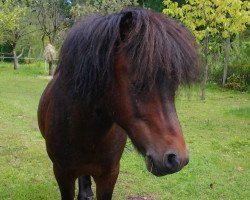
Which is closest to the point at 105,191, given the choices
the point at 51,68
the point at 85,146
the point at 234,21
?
the point at 85,146

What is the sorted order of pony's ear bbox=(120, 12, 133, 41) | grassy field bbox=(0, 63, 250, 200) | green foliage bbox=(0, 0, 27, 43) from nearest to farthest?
1. pony's ear bbox=(120, 12, 133, 41)
2. grassy field bbox=(0, 63, 250, 200)
3. green foliage bbox=(0, 0, 27, 43)

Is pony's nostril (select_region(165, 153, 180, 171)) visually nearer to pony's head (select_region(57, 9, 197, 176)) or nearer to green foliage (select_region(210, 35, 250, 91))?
pony's head (select_region(57, 9, 197, 176))

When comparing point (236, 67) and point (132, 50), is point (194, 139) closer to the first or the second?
point (132, 50)

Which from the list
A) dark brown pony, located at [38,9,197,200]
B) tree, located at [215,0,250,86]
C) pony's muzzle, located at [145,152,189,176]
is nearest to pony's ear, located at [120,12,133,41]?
dark brown pony, located at [38,9,197,200]

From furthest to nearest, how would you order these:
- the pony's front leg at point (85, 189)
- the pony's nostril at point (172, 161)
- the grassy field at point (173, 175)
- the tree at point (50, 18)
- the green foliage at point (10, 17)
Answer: the tree at point (50, 18) → the green foliage at point (10, 17) → the grassy field at point (173, 175) → the pony's front leg at point (85, 189) → the pony's nostril at point (172, 161)

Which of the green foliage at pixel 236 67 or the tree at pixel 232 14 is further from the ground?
the tree at pixel 232 14

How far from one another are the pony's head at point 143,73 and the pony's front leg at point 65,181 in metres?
1.09

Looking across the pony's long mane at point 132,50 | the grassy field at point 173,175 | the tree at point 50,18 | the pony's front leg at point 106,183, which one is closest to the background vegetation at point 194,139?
the grassy field at point 173,175

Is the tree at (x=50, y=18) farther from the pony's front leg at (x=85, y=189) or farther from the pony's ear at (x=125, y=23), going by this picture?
the pony's ear at (x=125, y=23)

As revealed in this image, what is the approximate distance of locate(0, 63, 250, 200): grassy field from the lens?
14.5 ft

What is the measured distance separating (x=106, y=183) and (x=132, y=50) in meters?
1.42

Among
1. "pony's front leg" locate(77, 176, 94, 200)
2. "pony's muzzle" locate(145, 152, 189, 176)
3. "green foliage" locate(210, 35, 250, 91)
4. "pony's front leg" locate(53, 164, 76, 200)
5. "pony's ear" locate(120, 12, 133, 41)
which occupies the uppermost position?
"pony's ear" locate(120, 12, 133, 41)

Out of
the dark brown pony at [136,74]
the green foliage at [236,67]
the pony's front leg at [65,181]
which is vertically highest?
the dark brown pony at [136,74]

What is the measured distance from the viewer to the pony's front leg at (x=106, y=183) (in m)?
2.88
